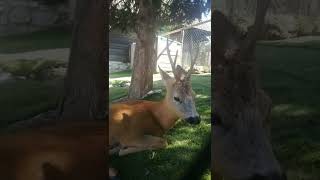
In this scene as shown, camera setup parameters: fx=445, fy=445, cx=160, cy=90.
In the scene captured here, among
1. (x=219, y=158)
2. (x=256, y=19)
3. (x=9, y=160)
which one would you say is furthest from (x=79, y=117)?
(x=256, y=19)

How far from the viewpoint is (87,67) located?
89.4 inches

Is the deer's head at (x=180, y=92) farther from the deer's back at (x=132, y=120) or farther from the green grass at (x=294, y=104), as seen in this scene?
the green grass at (x=294, y=104)

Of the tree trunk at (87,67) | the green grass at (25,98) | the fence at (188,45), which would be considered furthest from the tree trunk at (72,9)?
the fence at (188,45)

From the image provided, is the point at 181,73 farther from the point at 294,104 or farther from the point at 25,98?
the point at 25,98

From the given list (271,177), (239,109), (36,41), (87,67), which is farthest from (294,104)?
(36,41)

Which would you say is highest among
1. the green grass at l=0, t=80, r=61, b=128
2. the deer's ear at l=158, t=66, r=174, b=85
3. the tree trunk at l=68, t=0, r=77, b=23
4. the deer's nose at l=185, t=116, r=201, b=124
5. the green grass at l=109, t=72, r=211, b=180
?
the tree trunk at l=68, t=0, r=77, b=23


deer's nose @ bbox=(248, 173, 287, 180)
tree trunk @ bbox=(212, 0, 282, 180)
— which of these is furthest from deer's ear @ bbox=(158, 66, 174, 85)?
deer's nose @ bbox=(248, 173, 287, 180)

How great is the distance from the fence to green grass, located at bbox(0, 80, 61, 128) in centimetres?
57

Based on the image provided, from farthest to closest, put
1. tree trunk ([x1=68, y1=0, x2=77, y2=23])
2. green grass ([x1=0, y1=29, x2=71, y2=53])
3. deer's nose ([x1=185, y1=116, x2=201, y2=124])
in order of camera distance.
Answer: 1. deer's nose ([x1=185, y1=116, x2=201, y2=124])
2. tree trunk ([x1=68, y1=0, x2=77, y2=23])
3. green grass ([x1=0, y1=29, x2=71, y2=53])

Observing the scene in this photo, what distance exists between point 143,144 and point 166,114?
0.20m

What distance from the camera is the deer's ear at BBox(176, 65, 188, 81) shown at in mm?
2344

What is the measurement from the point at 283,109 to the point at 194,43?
1.85 feet

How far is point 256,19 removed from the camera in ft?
7.15

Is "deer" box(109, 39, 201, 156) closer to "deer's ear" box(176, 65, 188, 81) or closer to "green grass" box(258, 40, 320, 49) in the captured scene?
"deer's ear" box(176, 65, 188, 81)
